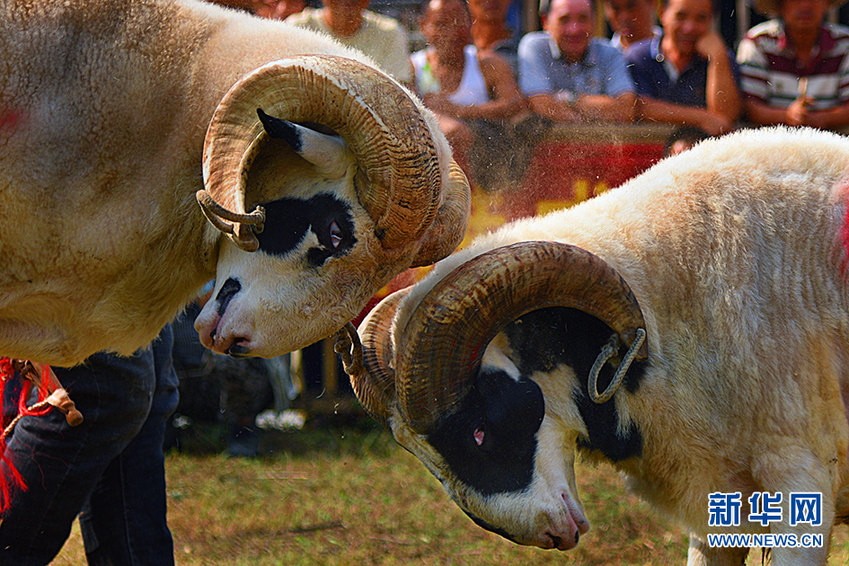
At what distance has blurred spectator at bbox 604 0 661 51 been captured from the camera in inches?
256

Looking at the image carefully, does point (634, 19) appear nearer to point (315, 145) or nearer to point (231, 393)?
point (231, 393)

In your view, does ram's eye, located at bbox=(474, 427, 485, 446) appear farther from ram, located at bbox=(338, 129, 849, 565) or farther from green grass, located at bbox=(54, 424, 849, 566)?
green grass, located at bbox=(54, 424, 849, 566)

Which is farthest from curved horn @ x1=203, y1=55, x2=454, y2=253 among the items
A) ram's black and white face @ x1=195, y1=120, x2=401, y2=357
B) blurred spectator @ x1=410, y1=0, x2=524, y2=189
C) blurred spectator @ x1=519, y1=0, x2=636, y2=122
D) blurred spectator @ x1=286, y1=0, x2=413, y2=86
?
blurred spectator @ x1=519, y1=0, x2=636, y2=122

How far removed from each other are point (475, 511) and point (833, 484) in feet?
4.01

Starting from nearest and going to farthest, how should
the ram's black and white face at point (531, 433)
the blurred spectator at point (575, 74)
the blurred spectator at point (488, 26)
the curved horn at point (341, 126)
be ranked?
the curved horn at point (341, 126)
the ram's black and white face at point (531, 433)
the blurred spectator at point (575, 74)
the blurred spectator at point (488, 26)

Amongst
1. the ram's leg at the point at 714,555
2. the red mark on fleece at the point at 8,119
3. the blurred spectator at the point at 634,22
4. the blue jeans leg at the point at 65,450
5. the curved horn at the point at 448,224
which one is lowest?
the ram's leg at the point at 714,555

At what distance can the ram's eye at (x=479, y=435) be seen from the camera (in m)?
3.05

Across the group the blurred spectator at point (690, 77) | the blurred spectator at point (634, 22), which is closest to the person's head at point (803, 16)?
the blurred spectator at point (690, 77)

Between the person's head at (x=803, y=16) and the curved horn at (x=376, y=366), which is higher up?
the person's head at (x=803, y=16)

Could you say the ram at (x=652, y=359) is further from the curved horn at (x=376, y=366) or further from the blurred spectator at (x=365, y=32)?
the blurred spectator at (x=365, y=32)

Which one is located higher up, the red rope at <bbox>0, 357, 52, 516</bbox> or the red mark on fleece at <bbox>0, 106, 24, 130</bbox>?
the red mark on fleece at <bbox>0, 106, 24, 130</bbox>

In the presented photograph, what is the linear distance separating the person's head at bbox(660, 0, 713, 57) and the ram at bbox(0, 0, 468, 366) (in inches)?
148

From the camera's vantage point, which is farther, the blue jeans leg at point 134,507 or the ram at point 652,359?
the blue jeans leg at point 134,507

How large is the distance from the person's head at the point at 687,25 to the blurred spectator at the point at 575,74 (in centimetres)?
37
